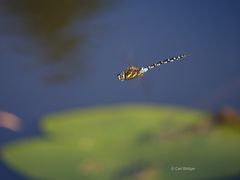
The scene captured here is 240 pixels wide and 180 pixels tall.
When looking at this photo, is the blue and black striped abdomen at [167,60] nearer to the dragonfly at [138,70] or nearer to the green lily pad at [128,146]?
the dragonfly at [138,70]

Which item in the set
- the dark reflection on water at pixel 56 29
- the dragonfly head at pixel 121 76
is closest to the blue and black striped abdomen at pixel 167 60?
the dragonfly head at pixel 121 76

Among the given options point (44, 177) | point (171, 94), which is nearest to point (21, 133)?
point (44, 177)

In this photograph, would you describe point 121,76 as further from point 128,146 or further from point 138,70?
point 128,146

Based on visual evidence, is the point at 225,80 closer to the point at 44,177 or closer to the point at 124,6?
the point at 124,6

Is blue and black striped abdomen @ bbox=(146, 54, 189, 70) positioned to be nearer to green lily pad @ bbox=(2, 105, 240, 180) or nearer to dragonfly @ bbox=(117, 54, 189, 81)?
dragonfly @ bbox=(117, 54, 189, 81)

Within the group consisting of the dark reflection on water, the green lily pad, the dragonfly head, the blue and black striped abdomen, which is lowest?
the green lily pad

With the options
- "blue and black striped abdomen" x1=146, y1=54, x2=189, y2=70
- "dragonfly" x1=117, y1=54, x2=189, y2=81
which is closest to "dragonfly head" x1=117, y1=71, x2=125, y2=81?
"dragonfly" x1=117, y1=54, x2=189, y2=81
